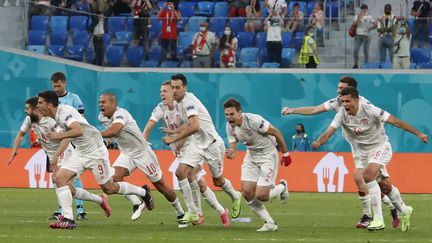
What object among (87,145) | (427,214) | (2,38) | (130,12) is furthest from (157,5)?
(87,145)

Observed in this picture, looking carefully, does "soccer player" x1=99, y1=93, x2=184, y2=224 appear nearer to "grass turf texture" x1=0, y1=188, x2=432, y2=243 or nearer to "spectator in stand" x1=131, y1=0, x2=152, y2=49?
"grass turf texture" x1=0, y1=188, x2=432, y2=243

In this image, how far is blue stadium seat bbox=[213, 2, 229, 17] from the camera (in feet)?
122

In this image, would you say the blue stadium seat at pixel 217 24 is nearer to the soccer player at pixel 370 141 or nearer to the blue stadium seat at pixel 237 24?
the blue stadium seat at pixel 237 24

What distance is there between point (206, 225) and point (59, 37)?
1751 centimetres

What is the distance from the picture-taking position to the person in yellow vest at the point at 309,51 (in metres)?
35.2

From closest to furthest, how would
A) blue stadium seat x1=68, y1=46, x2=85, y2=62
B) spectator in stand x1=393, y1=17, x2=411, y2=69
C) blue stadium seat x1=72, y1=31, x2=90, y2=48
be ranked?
spectator in stand x1=393, y1=17, x2=411, y2=69 < blue stadium seat x1=72, y1=31, x2=90, y2=48 < blue stadium seat x1=68, y1=46, x2=85, y2=62

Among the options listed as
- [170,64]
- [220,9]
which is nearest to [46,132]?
[170,64]

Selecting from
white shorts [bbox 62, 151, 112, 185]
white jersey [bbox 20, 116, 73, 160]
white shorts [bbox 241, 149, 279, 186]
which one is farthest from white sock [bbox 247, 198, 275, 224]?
white jersey [bbox 20, 116, 73, 160]

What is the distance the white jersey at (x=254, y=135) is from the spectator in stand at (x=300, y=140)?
16.9 m

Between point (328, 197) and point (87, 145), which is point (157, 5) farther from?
point (87, 145)

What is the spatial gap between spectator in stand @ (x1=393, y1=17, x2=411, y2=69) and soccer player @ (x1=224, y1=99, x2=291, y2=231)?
15676mm

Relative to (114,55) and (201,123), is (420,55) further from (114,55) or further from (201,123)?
(201,123)

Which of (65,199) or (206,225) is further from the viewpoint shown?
(206,225)

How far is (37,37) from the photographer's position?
35688 mm
